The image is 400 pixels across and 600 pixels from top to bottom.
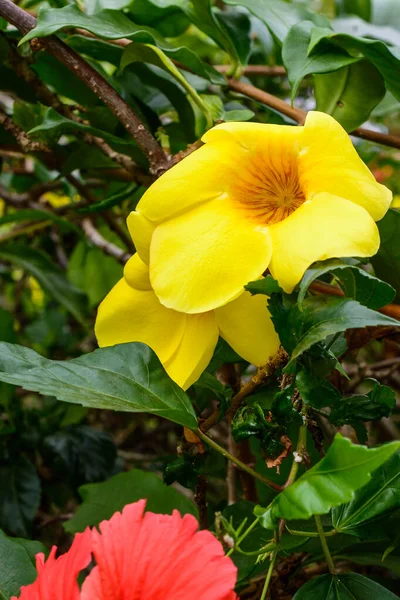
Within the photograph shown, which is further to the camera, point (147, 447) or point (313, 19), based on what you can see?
point (147, 447)

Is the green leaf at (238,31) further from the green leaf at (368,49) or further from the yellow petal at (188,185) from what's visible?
the yellow petal at (188,185)

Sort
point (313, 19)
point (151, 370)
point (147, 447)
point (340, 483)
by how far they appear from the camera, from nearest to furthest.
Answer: point (340, 483), point (151, 370), point (313, 19), point (147, 447)

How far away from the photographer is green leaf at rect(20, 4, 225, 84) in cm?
57

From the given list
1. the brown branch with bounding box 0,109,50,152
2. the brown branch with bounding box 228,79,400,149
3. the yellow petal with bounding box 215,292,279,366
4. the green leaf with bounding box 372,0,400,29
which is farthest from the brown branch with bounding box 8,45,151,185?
the green leaf with bounding box 372,0,400,29

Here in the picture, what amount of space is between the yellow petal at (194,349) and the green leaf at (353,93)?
0.25 meters

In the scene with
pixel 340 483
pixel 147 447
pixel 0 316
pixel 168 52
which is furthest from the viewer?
pixel 147 447

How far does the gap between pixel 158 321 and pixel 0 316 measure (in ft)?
1.73

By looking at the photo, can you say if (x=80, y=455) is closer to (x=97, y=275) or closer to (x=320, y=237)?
(x=97, y=275)

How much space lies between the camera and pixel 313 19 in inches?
28.6

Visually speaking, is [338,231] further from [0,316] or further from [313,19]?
[0,316]

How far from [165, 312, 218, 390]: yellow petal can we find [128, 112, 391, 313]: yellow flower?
0.05 meters

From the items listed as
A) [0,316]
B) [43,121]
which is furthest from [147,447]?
[43,121]

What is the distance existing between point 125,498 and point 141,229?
0.31m

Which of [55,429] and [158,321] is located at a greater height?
[158,321]
